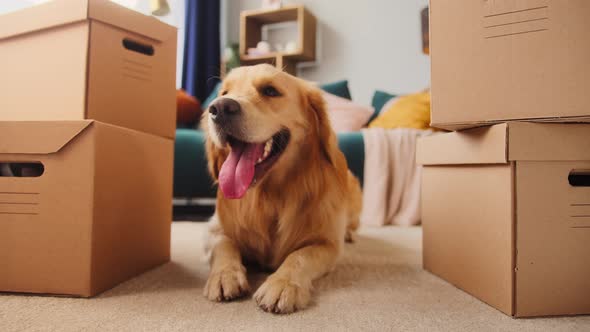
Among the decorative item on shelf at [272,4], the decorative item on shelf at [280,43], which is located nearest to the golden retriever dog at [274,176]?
the decorative item on shelf at [280,43]

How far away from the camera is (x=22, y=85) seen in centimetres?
110

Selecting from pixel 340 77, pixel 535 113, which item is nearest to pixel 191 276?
pixel 535 113

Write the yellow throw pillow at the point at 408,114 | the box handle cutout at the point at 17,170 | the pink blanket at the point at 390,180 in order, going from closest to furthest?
the box handle cutout at the point at 17,170
the pink blanket at the point at 390,180
the yellow throw pillow at the point at 408,114

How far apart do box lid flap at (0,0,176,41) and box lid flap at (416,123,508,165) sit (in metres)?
0.92

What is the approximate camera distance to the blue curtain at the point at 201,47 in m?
4.36

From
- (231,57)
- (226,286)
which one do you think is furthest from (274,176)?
(231,57)

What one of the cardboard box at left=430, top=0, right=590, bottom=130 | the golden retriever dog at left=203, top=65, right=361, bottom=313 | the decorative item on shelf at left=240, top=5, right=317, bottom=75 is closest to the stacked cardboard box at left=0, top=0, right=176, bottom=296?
the golden retriever dog at left=203, top=65, right=361, bottom=313

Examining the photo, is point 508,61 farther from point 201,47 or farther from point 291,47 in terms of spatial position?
point 201,47

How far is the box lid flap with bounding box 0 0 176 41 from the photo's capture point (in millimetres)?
1016

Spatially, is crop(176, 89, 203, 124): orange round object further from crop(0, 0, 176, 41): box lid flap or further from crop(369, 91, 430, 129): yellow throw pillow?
crop(0, 0, 176, 41): box lid flap

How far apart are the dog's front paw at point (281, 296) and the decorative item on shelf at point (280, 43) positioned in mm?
3378

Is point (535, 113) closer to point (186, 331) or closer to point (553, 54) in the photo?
point (553, 54)

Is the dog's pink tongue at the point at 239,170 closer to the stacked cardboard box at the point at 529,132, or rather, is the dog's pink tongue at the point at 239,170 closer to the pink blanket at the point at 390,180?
the stacked cardboard box at the point at 529,132

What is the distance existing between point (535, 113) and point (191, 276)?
0.95 meters
